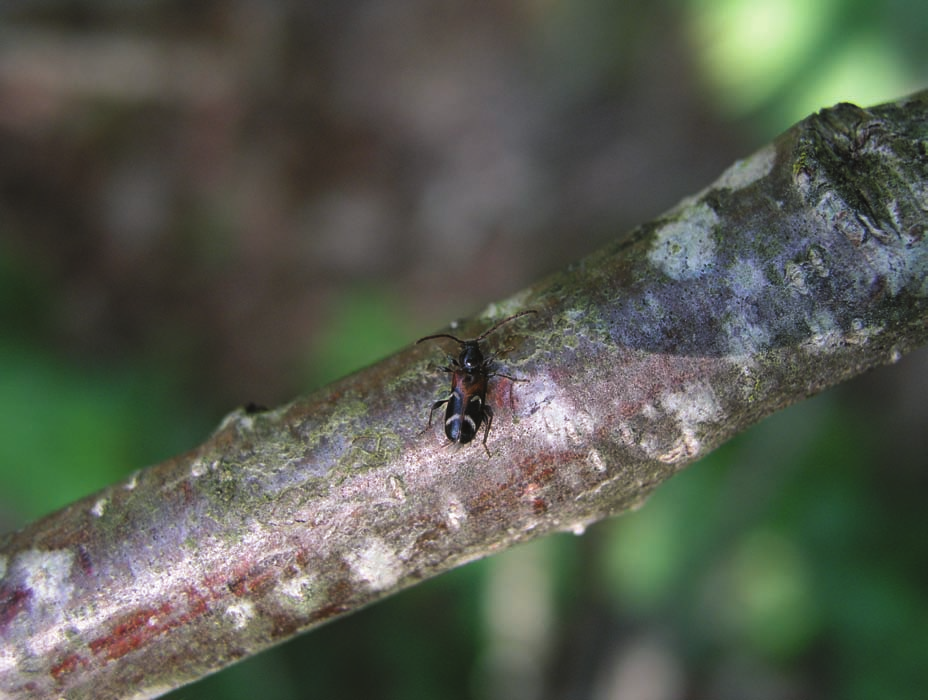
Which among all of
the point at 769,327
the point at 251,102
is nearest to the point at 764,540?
the point at 769,327

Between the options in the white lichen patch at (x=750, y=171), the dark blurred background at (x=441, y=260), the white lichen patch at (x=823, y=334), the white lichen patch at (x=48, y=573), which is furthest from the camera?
the dark blurred background at (x=441, y=260)

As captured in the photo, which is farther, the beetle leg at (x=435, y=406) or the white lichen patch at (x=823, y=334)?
the beetle leg at (x=435, y=406)

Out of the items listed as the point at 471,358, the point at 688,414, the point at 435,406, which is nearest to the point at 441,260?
the point at 471,358

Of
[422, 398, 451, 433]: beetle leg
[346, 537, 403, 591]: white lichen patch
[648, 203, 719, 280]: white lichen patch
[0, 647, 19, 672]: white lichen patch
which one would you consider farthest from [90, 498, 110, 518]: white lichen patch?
[648, 203, 719, 280]: white lichen patch

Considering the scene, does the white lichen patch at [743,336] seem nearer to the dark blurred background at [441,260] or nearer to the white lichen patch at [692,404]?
the white lichen patch at [692,404]

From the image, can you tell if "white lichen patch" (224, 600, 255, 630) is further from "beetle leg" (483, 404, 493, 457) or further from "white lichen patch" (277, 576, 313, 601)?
"beetle leg" (483, 404, 493, 457)

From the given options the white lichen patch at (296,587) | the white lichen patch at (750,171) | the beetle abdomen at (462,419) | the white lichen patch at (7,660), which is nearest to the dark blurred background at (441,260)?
the white lichen patch at (7,660)
